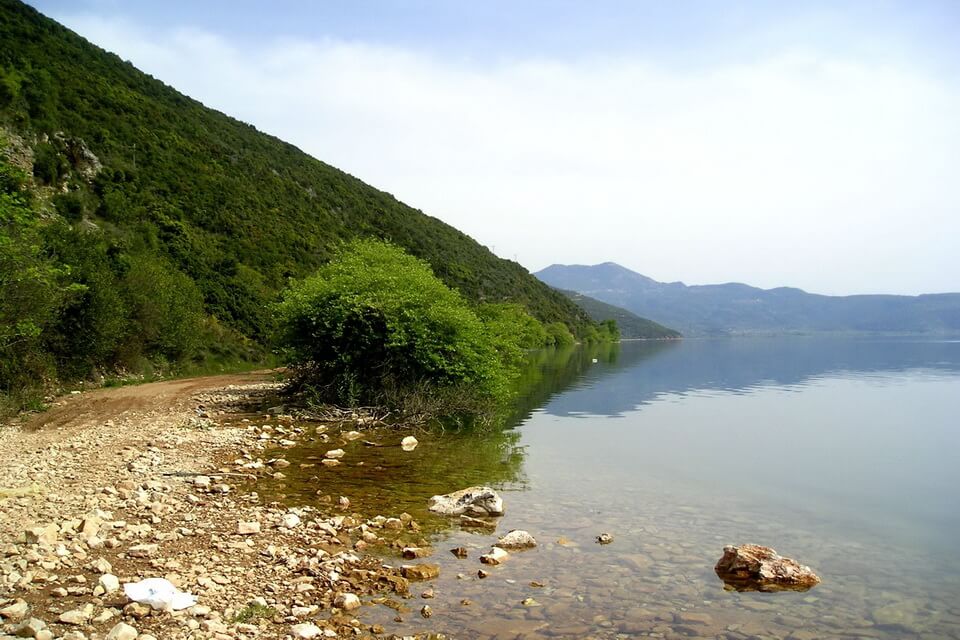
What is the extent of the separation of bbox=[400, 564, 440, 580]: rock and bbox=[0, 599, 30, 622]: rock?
464cm

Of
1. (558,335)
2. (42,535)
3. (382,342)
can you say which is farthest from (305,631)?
(558,335)

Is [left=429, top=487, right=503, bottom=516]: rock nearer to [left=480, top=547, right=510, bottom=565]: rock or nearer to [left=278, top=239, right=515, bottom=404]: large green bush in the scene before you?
[left=480, top=547, right=510, bottom=565]: rock

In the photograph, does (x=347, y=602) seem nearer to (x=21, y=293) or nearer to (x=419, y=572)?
(x=419, y=572)

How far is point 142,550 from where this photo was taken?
892 centimetres

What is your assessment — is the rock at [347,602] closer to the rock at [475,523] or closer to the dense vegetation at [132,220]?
the rock at [475,523]

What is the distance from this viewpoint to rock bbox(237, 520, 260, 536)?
10.4 meters

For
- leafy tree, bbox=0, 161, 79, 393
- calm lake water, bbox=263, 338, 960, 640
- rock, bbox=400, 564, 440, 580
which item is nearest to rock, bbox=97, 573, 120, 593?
calm lake water, bbox=263, 338, 960, 640

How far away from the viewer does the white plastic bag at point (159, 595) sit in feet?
23.6

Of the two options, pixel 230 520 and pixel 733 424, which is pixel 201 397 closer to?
pixel 230 520

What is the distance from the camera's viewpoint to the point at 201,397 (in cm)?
2775

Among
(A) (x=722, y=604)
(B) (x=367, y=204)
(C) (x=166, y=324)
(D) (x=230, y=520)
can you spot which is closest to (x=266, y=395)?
(C) (x=166, y=324)

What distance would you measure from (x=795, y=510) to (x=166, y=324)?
34338 millimetres

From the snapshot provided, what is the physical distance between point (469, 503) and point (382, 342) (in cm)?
1276

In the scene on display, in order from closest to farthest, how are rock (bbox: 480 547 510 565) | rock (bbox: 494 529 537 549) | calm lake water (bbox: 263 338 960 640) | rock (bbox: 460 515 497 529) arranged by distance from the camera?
calm lake water (bbox: 263 338 960 640), rock (bbox: 480 547 510 565), rock (bbox: 494 529 537 549), rock (bbox: 460 515 497 529)
